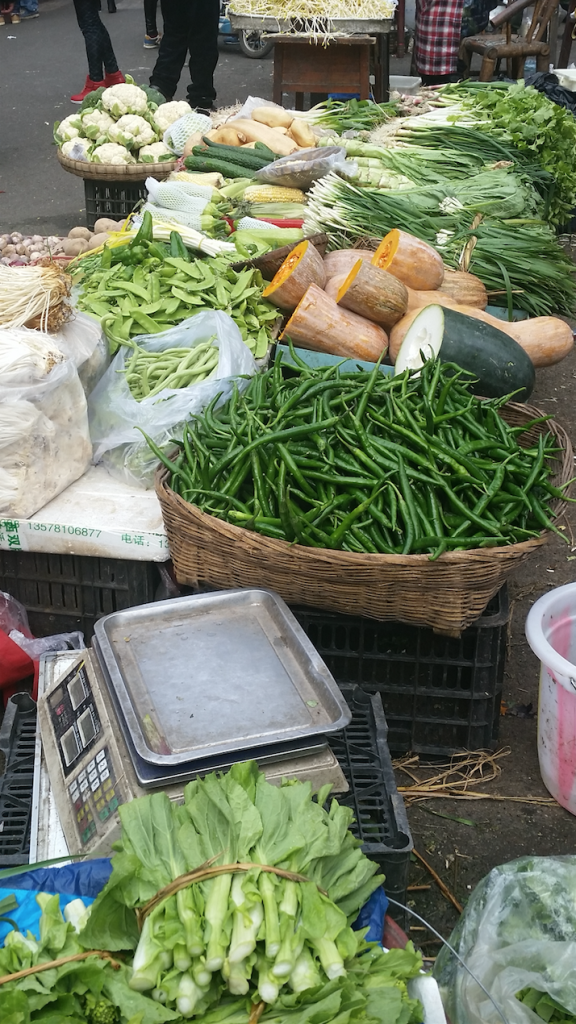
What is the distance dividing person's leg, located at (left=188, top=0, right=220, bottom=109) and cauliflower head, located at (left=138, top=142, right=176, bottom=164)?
2.83 metres

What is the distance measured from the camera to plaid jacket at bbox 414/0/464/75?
1023cm

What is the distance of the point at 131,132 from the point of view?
6.38 metres

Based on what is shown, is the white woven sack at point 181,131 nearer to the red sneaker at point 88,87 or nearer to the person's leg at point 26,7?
the red sneaker at point 88,87

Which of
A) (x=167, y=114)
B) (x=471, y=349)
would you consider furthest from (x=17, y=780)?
(x=167, y=114)

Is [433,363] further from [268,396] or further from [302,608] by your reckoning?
[302,608]

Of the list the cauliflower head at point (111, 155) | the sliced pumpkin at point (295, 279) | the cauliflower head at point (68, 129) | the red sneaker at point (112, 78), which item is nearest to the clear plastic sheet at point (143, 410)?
the sliced pumpkin at point (295, 279)

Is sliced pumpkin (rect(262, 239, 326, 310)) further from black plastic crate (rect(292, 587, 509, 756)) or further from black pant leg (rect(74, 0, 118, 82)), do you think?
black pant leg (rect(74, 0, 118, 82))

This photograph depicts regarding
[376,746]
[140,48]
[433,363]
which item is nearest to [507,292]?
[433,363]

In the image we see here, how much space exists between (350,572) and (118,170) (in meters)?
4.52

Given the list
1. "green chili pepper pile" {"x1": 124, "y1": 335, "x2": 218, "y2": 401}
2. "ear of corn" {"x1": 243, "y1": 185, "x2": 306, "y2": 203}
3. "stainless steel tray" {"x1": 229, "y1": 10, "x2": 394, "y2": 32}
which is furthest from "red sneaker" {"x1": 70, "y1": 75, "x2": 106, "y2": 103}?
"green chili pepper pile" {"x1": 124, "y1": 335, "x2": 218, "y2": 401}

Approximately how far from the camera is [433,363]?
9.99ft

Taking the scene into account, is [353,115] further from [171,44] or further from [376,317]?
[376,317]

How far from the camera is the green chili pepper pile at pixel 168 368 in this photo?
11.0 feet

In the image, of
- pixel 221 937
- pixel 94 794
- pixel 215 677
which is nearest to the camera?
pixel 221 937
